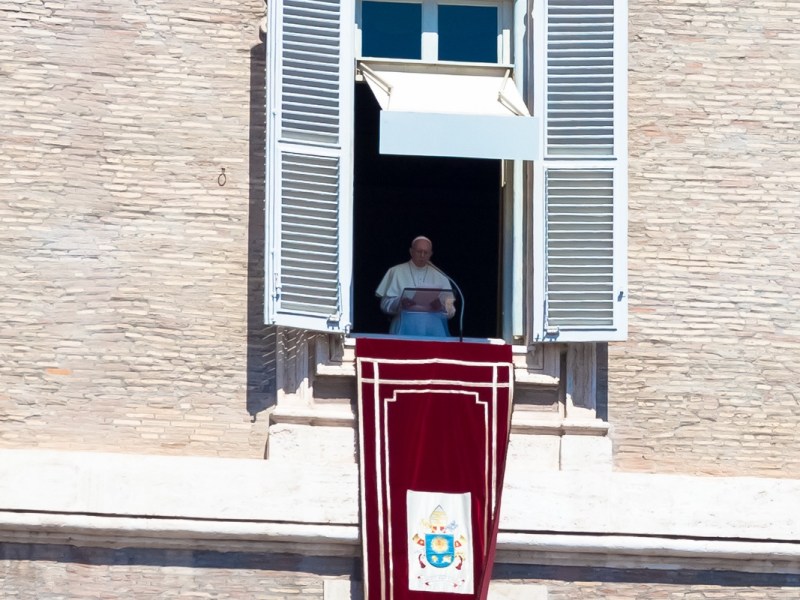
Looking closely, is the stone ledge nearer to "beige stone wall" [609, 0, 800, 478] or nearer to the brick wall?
the brick wall

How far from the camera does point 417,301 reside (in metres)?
11.4

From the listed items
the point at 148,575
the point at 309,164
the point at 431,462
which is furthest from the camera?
the point at 309,164

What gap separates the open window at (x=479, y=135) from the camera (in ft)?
35.8

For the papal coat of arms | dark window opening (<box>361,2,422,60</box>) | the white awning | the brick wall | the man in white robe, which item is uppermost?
dark window opening (<box>361,2,422,60</box>)

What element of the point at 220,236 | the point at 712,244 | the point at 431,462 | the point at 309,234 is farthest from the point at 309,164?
the point at 712,244

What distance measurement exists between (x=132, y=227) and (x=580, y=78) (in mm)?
2232

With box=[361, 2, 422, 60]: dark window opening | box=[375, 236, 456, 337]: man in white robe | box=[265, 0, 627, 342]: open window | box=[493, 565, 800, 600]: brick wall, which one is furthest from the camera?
box=[361, 2, 422, 60]: dark window opening

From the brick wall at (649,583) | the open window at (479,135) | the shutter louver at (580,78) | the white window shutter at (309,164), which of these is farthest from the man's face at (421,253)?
the brick wall at (649,583)

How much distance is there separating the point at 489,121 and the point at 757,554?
234cm

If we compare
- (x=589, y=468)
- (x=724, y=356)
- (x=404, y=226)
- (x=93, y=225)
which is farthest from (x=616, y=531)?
(x=404, y=226)

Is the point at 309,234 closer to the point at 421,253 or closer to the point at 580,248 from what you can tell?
the point at 421,253

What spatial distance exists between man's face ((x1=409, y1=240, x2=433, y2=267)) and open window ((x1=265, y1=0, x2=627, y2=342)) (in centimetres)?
36

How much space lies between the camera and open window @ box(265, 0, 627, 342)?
35.8ft

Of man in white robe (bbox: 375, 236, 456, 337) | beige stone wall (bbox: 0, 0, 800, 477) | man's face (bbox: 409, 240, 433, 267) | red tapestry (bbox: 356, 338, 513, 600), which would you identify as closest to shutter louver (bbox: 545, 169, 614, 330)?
beige stone wall (bbox: 0, 0, 800, 477)
